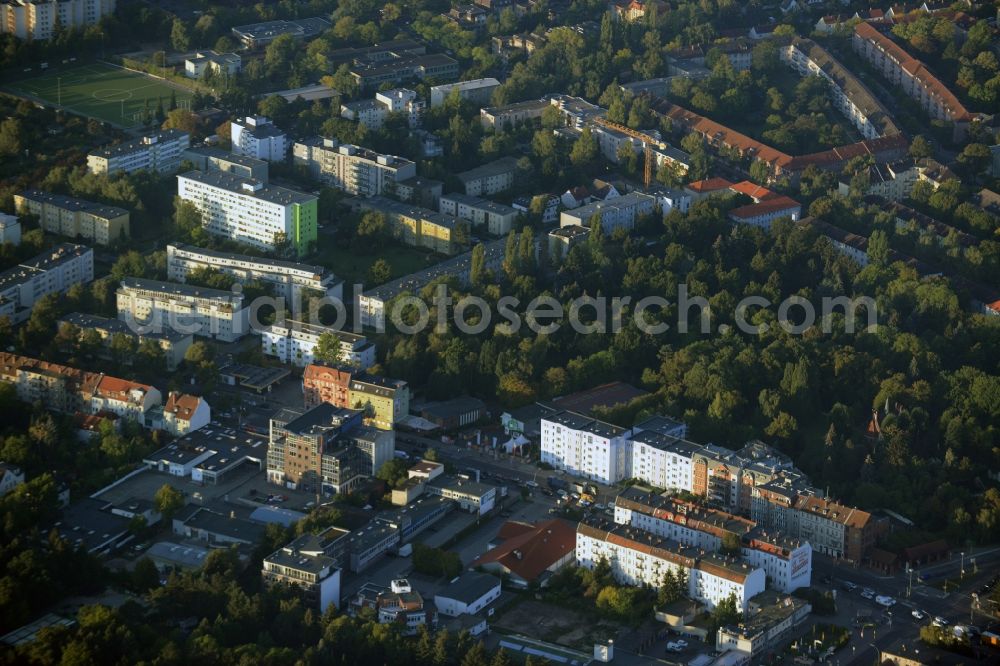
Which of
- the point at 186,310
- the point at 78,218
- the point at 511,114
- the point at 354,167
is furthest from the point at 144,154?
the point at 511,114

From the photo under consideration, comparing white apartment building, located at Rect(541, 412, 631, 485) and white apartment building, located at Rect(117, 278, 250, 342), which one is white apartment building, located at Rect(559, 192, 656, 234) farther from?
white apartment building, located at Rect(541, 412, 631, 485)

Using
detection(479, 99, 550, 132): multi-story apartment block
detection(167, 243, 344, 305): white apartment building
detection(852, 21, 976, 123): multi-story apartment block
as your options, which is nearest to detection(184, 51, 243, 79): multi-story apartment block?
detection(479, 99, 550, 132): multi-story apartment block

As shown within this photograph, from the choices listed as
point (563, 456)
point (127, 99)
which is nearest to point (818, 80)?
point (127, 99)

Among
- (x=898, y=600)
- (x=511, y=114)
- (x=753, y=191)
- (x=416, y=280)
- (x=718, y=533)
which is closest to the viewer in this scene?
(x=898, y=600)

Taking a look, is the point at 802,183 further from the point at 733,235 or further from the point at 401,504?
the point at 401,504

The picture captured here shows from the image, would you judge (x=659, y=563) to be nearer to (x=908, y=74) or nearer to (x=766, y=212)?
(x=766, y=212)

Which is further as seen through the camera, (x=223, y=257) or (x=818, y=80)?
(x=818, y=80)

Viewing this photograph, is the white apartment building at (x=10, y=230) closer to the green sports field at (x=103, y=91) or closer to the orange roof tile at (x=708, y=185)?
the green sports field at (x=103, y=91)
